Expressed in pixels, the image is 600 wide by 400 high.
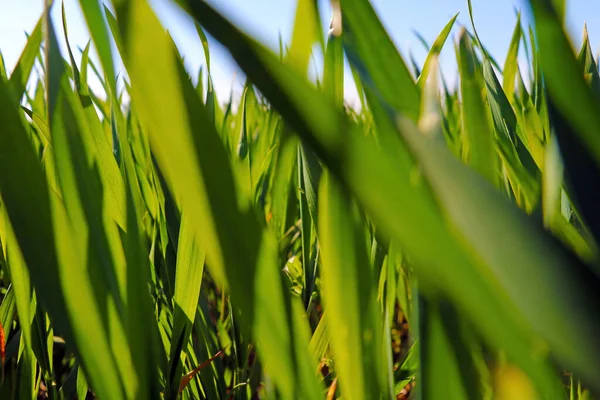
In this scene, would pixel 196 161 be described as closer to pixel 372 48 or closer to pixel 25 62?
pixel 372 48

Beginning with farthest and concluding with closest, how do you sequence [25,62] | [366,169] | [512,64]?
[512,64] → [25,62] → [366,169]

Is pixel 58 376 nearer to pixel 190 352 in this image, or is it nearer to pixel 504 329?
pixel 190 352

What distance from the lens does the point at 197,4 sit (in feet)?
0.45

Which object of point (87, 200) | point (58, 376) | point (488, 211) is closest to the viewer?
point (488, 211)

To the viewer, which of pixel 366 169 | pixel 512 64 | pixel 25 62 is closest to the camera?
pixel 366 169

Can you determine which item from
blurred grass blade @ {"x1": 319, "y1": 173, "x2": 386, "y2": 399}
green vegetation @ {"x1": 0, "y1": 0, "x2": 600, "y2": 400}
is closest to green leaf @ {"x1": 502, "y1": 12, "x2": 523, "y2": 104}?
green vegetation @ {"x1": 0, "y1": 0, "x2": 600, "y2": 400}

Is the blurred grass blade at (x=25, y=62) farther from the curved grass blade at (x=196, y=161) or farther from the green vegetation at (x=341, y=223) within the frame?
the curved grass blade at (x=196, y=161)

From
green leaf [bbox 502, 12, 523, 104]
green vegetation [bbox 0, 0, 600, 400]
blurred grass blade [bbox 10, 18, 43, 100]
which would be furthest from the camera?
green leaf [bbox 502, 12, 523, 104]

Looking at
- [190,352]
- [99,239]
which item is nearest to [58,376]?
[190,352]

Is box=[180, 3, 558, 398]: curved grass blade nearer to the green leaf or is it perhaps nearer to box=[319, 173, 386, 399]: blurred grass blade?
box=[319, 173, 386, 399]: blurred grass blade

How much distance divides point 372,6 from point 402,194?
0.10m

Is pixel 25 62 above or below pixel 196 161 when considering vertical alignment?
above

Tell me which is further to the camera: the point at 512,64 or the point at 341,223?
the point at 512,64

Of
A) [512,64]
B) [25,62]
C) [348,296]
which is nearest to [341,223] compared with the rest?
[348,296]
